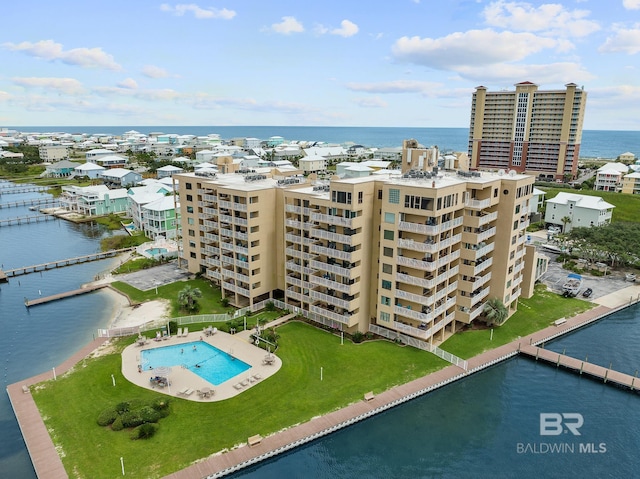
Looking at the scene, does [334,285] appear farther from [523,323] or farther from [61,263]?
[61,263]

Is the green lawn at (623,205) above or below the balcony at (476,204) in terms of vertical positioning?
below

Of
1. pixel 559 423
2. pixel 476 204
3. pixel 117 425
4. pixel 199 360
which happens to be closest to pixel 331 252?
pixel 476 204

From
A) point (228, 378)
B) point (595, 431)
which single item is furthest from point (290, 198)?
point (595, 431)

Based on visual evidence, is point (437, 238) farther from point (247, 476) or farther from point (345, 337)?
point (247, 476)

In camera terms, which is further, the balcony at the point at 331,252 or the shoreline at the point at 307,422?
the balcony at the point at 331,252

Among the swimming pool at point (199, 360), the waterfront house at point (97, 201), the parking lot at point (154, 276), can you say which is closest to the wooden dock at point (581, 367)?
the swimming pool at point (199, 360)

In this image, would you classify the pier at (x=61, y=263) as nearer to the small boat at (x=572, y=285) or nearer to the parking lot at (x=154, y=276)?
the parking lot at (x=154, y=276)

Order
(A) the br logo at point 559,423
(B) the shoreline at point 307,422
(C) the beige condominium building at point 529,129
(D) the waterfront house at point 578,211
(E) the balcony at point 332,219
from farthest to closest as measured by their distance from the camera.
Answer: (C) the beige condominium building at point 529,129 → (D) the waterfront house at point 578,211 → (E) the balcony at point 332,219 → (A) the br logo at point 559,423 → (B) the shoreline at point 307,422

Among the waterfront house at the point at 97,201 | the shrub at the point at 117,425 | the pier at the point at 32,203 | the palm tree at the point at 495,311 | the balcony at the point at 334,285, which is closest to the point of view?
the shrub at the point at 117,425

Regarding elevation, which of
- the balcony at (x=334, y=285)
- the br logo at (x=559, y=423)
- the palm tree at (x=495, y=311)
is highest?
the balcony at (x=334, y=285)
